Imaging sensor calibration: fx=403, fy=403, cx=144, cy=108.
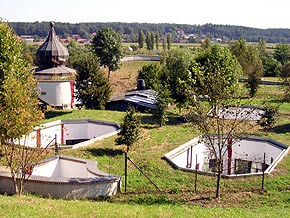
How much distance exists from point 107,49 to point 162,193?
143 feet

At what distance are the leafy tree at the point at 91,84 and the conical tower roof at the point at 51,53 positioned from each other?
9.44 feet

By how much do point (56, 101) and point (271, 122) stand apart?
21143 mm

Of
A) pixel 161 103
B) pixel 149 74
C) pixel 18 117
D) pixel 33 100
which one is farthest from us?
pixel 149 74

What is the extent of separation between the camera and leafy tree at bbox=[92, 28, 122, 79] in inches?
2457

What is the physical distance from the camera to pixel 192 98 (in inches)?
842

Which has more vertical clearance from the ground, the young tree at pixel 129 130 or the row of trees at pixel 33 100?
the row of trees at pixel 33 100

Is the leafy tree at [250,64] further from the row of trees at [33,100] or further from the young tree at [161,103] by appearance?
the young tree at [161,103]

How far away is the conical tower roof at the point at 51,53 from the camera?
4038 centimetres

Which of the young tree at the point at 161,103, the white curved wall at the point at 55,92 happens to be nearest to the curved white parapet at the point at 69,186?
the young tree at the point at 161,103

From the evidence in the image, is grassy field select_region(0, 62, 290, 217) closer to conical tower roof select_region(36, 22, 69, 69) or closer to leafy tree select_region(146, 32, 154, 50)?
conical tower roof select_region(36, 22, 69, 69)

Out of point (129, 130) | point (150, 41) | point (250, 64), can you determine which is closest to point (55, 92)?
point (129, 130)

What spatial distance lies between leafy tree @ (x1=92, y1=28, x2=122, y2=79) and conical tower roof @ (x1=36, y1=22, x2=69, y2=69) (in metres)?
21.3

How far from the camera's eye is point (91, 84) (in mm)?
38406

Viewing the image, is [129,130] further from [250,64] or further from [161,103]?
[250,64]
